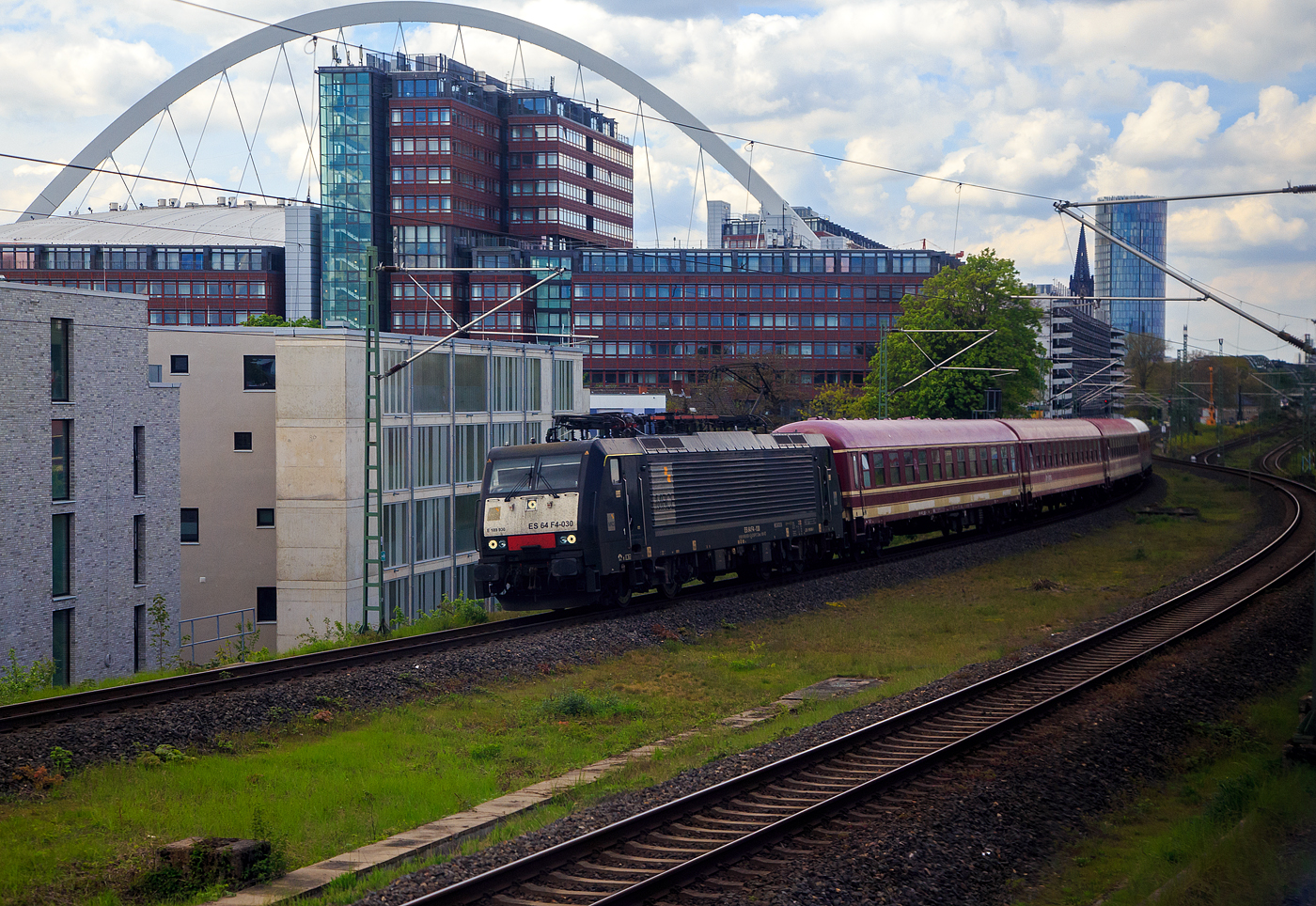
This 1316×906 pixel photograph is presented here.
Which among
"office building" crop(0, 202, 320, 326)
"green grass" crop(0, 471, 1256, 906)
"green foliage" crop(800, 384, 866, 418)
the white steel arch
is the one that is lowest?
"green grass" crop(0, 471, 1256, 906)

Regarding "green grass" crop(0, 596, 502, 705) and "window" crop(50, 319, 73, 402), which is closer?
"green grass" crop(0, 596, 502, 705)

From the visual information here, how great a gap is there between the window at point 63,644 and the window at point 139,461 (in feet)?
17.0

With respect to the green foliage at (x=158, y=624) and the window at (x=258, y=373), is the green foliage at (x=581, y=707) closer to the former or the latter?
the green foliage at (x=158, y=624)

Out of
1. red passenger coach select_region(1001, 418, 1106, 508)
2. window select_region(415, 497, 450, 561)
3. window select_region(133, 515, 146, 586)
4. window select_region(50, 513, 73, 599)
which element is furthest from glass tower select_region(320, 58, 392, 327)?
window select_region(50, 513, 73, 599)

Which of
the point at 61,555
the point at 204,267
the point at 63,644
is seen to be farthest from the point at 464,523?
the point at 204,267

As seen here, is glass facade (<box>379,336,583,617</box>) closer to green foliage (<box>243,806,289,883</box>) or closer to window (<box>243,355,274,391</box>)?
window (<box>243,355,274,391</box>)

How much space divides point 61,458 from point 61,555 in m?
2.79

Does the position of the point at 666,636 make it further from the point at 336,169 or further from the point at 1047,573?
the point at 336,169

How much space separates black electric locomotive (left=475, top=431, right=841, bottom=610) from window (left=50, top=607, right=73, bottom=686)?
52.9 feet

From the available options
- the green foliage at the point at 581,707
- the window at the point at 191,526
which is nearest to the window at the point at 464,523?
the window at the point at 191,526

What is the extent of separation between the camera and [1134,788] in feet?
46.3

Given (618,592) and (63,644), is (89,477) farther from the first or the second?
(618,592)

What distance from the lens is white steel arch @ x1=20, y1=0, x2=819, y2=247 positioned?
122938 mm

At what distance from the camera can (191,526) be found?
49281 mm
